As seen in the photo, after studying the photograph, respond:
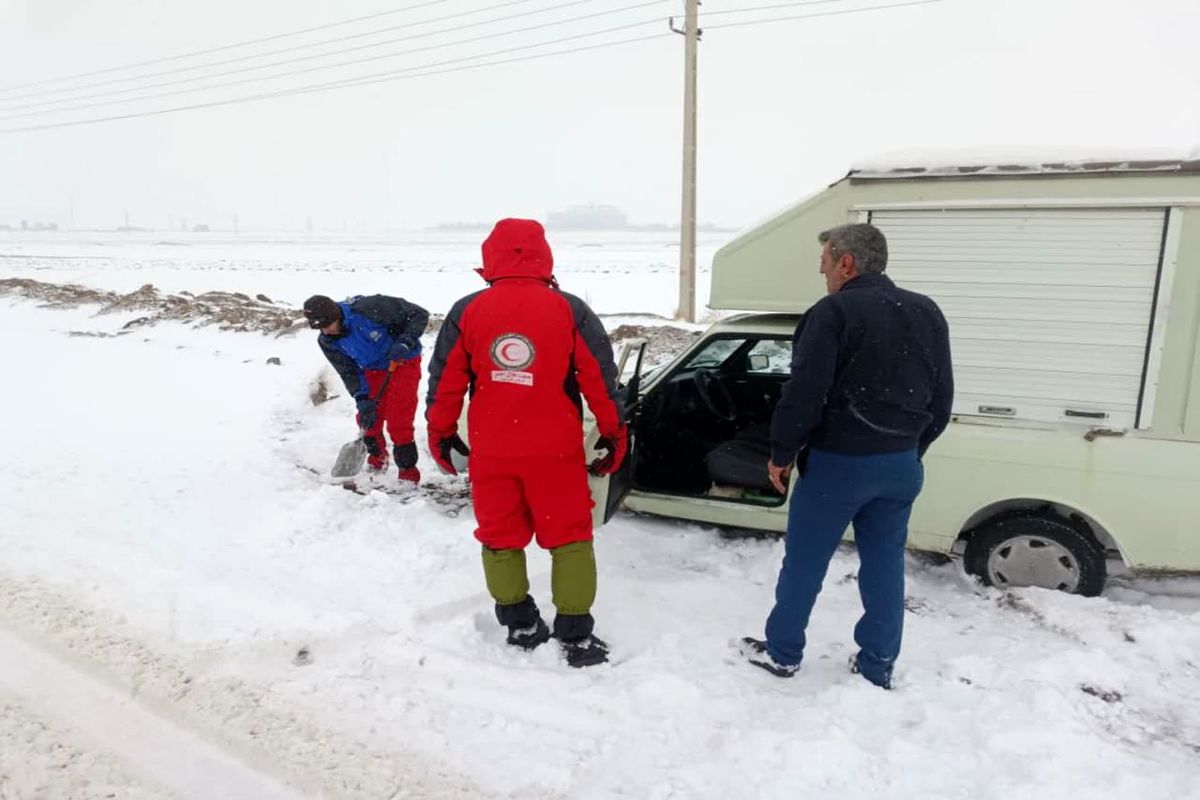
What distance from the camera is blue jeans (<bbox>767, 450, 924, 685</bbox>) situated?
8.93 feet

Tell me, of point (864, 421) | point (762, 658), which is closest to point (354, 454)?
point (762, 658)

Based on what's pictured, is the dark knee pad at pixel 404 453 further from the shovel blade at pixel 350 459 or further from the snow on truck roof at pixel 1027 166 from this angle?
the snow on truck roof at pixel 1027 166

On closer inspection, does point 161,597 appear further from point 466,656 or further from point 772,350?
point 772,350

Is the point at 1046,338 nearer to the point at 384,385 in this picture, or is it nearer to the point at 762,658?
the point at 762,658

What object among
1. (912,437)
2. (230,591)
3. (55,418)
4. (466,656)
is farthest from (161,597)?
(55,418)

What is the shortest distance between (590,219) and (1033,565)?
143 meters

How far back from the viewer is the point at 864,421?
2.65 metres

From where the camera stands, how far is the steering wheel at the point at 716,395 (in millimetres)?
5353

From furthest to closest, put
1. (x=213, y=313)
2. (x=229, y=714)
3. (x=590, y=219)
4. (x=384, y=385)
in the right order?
(x=590, y=219) → (x=213, y=313) → (x=384, y=385) → (x=229, y=714)

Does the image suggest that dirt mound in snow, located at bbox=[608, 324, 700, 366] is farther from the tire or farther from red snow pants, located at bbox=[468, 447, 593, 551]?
red snow pants, located at bbox=[468, 447, 593, 551]

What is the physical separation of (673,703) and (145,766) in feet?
6.02

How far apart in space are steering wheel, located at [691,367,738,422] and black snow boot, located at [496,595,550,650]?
254 cm

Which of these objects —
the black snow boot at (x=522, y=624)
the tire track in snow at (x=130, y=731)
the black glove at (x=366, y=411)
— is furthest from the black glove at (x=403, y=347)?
the tire track in snow at (x=130, y=731)

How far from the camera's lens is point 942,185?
3.46 metres
